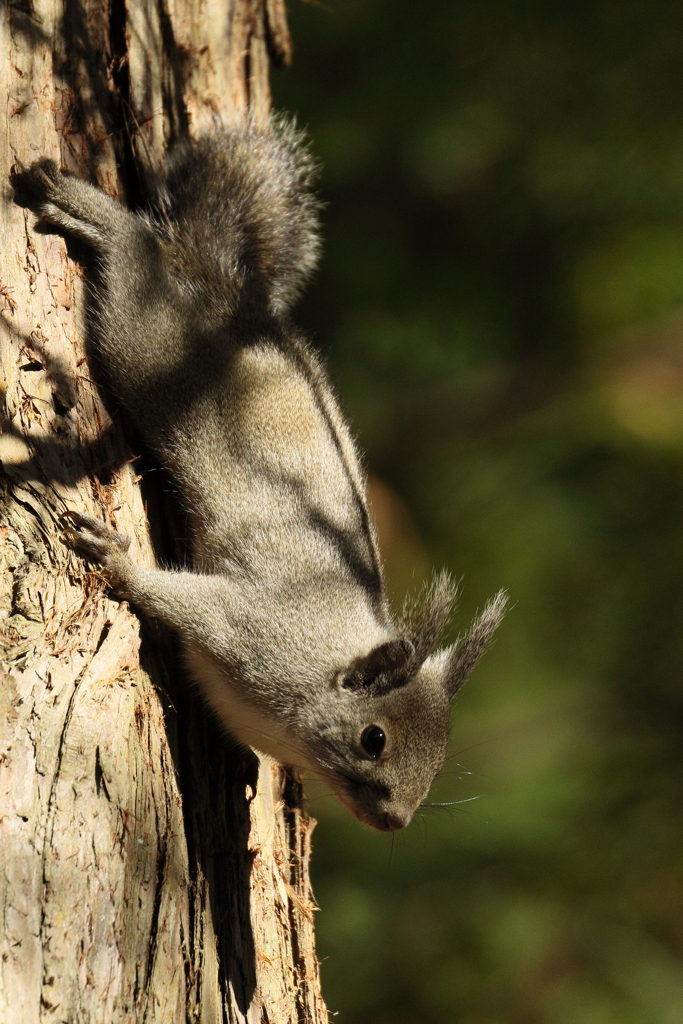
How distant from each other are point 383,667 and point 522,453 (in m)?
2.50

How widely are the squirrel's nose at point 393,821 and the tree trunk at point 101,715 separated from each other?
1.35 ft

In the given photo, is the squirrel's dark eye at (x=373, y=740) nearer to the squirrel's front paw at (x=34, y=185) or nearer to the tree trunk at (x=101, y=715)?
the tree trunk at (x=101, y=715)

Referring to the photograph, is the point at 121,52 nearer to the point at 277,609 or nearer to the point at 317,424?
the point at 317,424

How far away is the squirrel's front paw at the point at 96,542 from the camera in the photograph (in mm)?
2506

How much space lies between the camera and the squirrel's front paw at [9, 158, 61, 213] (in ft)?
9.05

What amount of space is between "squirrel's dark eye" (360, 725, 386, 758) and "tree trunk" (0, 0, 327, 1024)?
1.14ft

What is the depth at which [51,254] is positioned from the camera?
285 centimetres

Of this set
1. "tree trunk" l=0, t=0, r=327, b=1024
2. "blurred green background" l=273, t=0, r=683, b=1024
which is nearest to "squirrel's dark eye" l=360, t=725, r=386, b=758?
"tree trunk" l=0, t=0, r=327, b=1024

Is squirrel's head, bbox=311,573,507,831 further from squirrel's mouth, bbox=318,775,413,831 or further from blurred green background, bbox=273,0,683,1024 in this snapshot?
blurred green background, bbox=273,0,683,1024

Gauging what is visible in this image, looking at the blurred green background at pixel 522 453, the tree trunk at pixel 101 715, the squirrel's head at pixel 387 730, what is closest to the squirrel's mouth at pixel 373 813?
the squirrel's head at pixel 387 730

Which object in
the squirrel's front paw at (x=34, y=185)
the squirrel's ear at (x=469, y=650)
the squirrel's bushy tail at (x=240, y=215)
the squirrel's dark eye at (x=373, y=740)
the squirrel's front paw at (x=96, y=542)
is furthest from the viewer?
the squirrel's bushy tail at (x=240, y=215)

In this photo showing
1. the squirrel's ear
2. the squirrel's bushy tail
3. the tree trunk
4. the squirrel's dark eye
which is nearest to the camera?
the tree trunk

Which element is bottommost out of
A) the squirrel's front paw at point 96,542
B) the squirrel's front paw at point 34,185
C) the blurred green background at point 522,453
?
the blurred green background at point 522,453

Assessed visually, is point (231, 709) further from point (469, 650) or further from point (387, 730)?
point (469, 650)
